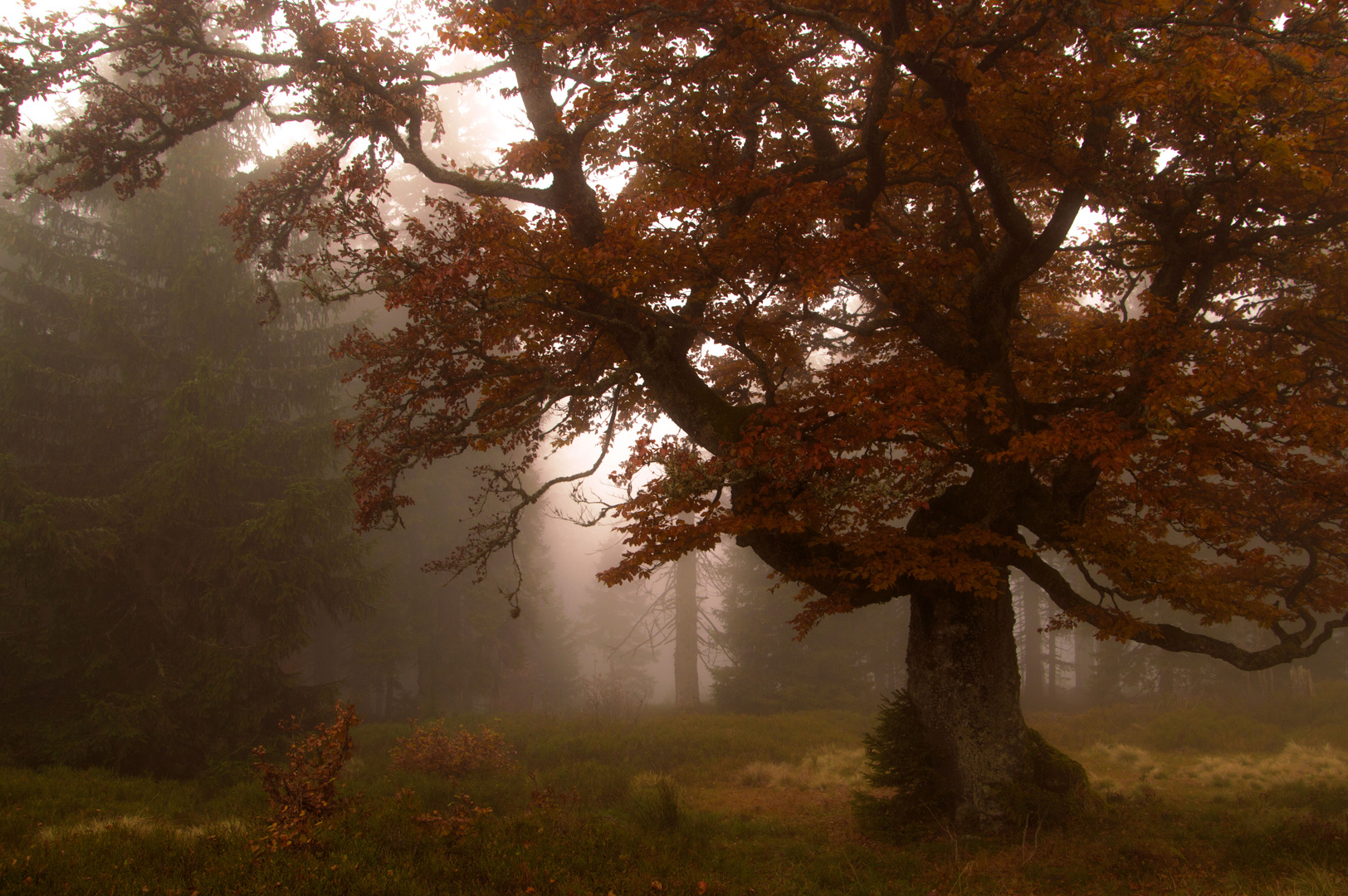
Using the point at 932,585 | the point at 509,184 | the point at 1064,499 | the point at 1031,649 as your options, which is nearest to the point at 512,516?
the point at 509,184

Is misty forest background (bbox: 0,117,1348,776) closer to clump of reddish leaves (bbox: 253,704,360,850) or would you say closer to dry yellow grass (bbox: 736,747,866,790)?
dry yellow grass (bbox: 736,747,866,790)

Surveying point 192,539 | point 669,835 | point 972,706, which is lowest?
point 669,835

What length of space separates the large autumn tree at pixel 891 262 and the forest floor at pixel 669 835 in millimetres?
1644

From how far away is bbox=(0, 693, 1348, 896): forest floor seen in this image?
5.15m

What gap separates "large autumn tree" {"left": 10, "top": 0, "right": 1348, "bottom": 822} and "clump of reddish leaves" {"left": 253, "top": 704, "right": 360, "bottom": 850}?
10.2ft

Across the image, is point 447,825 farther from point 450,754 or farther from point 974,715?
point 450,754

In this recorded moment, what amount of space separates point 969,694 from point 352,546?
45.5 ft

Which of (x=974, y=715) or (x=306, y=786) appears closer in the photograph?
(x=306, y=786)

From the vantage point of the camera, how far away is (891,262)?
8375 mm

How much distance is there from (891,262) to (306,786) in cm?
826

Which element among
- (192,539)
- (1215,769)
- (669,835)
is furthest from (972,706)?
(192,539)

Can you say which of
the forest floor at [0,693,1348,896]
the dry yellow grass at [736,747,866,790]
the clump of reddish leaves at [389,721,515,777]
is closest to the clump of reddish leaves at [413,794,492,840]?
the forest floor at [0,693,1348,896]

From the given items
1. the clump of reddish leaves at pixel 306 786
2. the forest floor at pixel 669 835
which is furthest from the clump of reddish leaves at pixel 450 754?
the clump of reddish leaves at pixel 306 786

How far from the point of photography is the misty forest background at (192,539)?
12961mm
